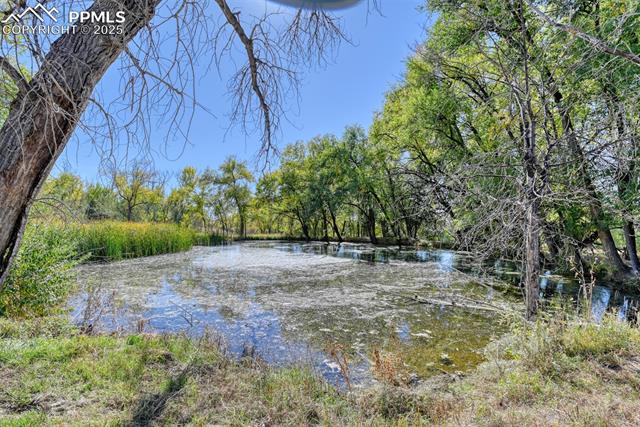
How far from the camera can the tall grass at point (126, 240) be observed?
1083 cm

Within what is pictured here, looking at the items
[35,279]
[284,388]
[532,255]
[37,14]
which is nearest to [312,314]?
[284,388]

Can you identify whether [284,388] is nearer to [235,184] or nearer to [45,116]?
[45,116]

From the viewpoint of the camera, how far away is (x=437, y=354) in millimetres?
3738

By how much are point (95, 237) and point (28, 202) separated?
11.8 meters

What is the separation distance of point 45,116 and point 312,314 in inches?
181

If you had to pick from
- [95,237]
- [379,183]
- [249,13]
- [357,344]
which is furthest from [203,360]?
[379,183]

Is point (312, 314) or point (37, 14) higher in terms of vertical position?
point (37, 14)

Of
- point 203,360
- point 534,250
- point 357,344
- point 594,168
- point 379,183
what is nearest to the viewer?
point 203,360

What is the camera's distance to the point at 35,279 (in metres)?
4.08

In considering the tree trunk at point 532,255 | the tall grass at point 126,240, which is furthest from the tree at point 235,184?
the tree trunk at point 532,255

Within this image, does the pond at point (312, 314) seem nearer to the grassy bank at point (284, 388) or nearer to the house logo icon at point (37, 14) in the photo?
the grassy bank at point (284, 388)

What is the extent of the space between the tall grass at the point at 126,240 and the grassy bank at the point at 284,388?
7.41 metres

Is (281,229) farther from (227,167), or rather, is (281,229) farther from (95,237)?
(95,237)

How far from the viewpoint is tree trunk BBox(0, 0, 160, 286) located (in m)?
1.25
